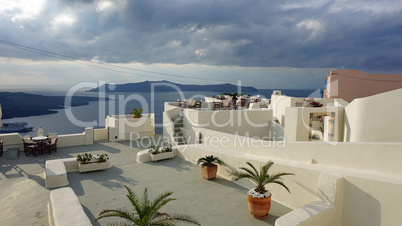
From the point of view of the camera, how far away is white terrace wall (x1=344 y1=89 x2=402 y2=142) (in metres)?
6.99

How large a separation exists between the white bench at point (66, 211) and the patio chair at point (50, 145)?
7.05 metres

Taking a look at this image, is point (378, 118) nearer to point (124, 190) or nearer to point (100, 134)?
point (124, 190)

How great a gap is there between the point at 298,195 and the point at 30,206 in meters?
7.66

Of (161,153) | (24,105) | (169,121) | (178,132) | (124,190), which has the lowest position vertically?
(124,190)

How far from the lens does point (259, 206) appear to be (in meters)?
6.27

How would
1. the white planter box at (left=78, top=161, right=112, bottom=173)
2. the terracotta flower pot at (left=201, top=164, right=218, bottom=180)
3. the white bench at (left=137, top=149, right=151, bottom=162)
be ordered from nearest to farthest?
the terracotta flower pot at (left=201, top=164, right=218, bottom=180) < the white planter box at (left=78, top=161, right=112, bottom=173) < the white bench at (left=137, top=149, right=151, bottom=162)

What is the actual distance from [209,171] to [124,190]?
302 centimetres

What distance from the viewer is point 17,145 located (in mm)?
13328

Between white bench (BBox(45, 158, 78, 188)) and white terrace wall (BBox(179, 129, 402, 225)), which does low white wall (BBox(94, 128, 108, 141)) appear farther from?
white terrace wall (BBox(179, 129, 402, 225))

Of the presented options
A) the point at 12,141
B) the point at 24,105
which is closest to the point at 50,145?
the point at 12,141

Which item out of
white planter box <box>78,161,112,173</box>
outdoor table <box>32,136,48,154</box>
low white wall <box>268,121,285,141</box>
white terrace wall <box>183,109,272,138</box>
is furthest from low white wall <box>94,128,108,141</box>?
low white wall <box>268,121,285,141</box>

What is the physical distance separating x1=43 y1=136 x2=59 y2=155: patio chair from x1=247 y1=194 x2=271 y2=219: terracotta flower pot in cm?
1122

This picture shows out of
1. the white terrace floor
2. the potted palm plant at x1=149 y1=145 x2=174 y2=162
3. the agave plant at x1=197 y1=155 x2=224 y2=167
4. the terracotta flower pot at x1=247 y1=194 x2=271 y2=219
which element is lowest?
the white terrace floor

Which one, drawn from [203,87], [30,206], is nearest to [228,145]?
[30,206]
